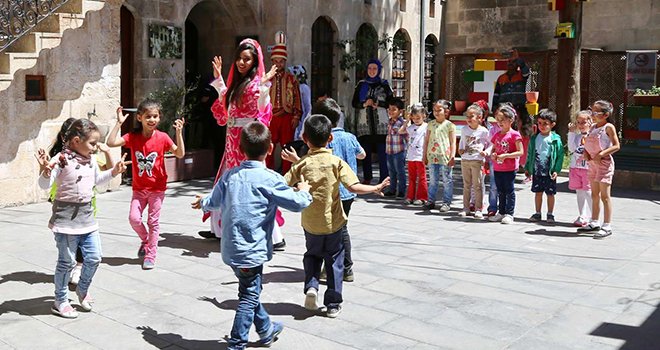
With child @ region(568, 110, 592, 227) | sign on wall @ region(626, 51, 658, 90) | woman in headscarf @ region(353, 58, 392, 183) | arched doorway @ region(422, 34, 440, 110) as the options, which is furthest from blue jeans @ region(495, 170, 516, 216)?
arched doorway @ region(422, 34, 440, 110)

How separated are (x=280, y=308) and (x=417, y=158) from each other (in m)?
5.30

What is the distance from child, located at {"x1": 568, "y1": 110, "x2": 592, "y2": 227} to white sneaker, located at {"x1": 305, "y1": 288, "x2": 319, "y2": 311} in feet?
14.6

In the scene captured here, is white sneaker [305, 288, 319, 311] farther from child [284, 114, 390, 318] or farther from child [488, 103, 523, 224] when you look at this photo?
child [488, 103, 523, 224]

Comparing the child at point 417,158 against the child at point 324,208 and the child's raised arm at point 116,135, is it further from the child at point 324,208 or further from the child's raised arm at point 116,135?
the child at point 324,208

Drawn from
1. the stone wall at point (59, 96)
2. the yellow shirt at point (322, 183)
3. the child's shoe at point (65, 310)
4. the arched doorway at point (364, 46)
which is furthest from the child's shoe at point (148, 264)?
the arched doorway at point (364, 46)

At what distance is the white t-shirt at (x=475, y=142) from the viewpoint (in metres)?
9.48

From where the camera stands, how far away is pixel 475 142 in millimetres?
9492

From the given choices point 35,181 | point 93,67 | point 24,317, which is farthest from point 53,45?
point 24,317

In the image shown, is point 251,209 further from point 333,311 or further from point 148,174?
point 148,174

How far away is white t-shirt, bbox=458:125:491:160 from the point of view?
9.48m

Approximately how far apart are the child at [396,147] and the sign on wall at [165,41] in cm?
358

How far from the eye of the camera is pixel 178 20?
1227 centimetres

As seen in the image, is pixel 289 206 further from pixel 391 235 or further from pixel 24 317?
pixel 391 235

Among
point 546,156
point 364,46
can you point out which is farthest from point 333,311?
point 364,46
